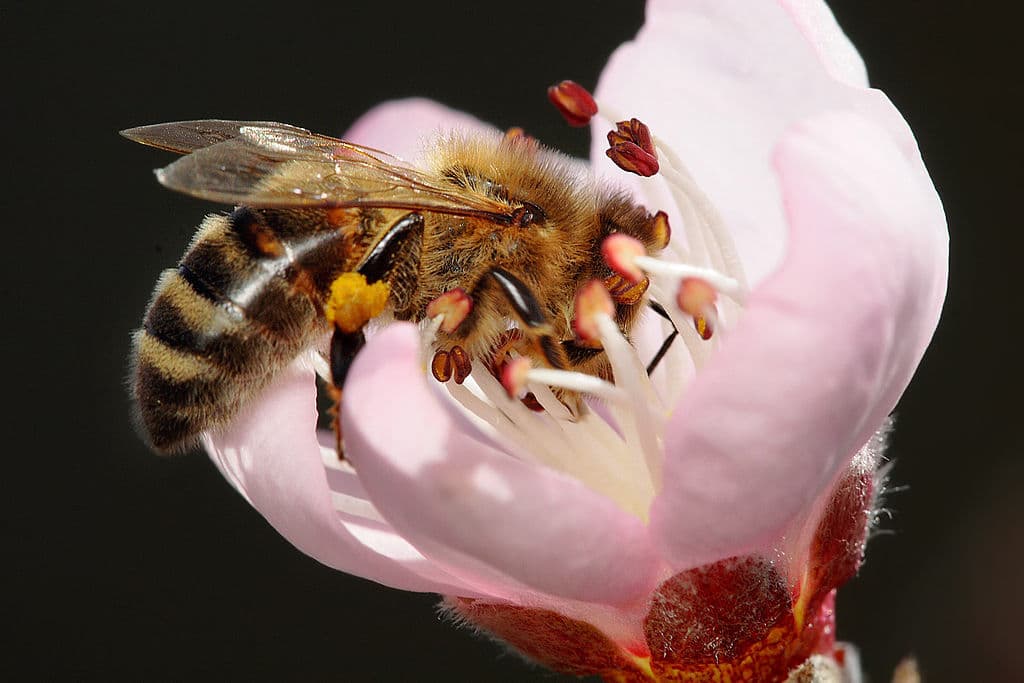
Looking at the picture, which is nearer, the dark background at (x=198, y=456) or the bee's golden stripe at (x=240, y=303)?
the bee's golden stripe at (x=240, y=303)

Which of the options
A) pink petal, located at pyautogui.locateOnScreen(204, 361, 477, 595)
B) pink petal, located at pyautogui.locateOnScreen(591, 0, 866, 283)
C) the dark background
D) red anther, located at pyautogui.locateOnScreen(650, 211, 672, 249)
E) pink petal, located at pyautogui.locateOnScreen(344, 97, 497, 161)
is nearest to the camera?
pink petal, located at pyautogui.locateOnScreen(204, 361, 477, 595)

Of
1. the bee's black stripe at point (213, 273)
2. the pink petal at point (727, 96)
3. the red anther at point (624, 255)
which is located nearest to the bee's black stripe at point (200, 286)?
the bee's black stripe at point (213, 273)

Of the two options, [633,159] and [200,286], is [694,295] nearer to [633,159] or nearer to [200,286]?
[633,159]

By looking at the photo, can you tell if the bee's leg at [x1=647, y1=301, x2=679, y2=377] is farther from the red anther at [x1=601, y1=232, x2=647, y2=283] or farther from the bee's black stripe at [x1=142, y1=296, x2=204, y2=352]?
the bee's black stripe at [x1=142, y1=296, x2=204, y2=352]

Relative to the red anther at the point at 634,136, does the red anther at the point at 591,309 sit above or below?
below

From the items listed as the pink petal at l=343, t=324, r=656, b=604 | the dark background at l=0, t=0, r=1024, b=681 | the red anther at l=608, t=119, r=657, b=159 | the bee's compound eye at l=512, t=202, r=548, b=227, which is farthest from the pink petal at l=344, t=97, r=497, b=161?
the dark background at l=0, t=0, r=1024, b=681

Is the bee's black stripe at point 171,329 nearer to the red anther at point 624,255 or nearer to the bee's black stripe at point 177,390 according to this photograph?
the bee's black stripe at point 177,390

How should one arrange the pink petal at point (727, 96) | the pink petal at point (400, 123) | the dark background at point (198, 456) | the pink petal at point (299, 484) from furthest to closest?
the dark background at point (198, 456) → the pink petal at point (400, 123) → the pink petal at point (727, 96) → the pink petal at point (299, 484)
